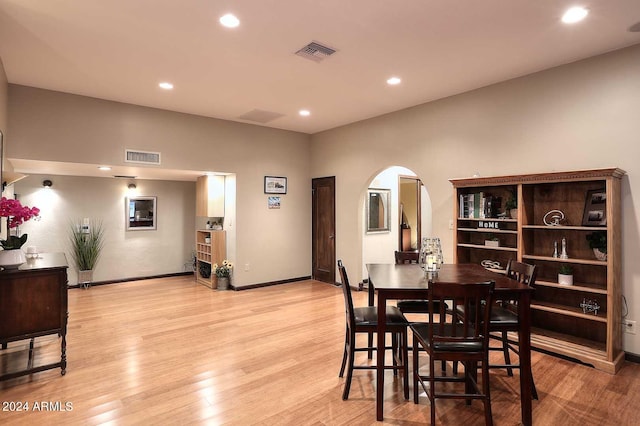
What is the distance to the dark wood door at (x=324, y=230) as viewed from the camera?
22.1 feet

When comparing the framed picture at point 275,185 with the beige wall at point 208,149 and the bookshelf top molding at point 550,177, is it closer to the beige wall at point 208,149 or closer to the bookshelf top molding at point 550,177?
the beige wall at point 208,149

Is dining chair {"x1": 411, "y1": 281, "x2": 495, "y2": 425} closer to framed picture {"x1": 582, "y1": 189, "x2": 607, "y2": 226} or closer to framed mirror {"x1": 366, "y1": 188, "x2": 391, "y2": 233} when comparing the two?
framed picture {"x1": 582, "y1": 189, "x2": 607, "y2": 226}

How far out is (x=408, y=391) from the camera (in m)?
2.63

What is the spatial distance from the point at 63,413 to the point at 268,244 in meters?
4.39

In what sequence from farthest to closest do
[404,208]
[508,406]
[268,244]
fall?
[404,208]
[268,244]
[508,406]

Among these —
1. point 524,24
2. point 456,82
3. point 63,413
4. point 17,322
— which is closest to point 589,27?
point 524,24

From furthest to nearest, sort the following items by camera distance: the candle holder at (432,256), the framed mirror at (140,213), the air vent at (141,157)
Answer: the framed mirror at (140,213) < the air vent at (141,157) < the candle holder at (432,256)

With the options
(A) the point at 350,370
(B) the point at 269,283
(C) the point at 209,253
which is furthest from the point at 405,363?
(C) the point at 209,253

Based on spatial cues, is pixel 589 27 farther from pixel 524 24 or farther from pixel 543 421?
pixel 543 421

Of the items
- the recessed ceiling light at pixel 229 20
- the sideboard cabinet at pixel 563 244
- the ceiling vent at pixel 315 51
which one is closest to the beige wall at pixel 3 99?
the recessed ceiling light at pixel 229 20

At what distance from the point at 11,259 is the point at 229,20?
8.93 ft

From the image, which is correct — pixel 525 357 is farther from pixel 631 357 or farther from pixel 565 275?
pixel 631 357

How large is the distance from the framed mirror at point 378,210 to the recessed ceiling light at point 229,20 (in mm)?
4252

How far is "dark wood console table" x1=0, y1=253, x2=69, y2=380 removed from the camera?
2842 millimetres
